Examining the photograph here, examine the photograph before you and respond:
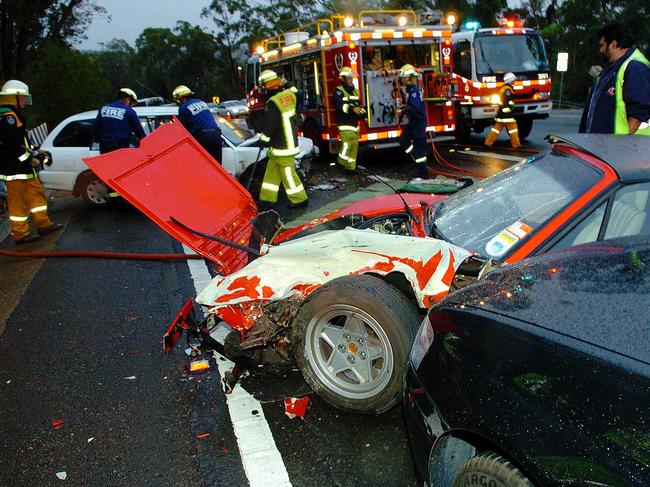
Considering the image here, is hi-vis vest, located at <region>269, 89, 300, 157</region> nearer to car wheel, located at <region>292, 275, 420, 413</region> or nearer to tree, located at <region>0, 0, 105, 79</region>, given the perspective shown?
car wheel, located at <region>292, 275, 420, 413</region>

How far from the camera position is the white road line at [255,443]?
2.71 meters

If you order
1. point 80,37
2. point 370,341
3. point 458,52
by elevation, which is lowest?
point 370,341

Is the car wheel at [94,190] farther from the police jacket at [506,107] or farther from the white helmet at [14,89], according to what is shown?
the police jacket at [506,107]

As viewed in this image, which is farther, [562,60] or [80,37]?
[80,37]

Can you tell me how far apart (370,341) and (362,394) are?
0.94ft

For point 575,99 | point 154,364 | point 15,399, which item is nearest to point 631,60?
point 154,364

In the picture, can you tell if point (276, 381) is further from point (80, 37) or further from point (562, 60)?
point (80, 37)

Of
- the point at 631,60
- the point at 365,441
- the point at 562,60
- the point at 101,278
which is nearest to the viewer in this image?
the point at 365,441

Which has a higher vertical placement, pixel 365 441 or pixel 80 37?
pixel 80 37

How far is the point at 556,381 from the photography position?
1612 mm

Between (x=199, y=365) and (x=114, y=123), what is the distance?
550 centimetres

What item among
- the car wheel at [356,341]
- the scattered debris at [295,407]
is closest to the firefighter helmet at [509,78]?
the car wheel at [356,341]

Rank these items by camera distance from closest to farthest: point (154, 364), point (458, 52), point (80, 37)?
point (154, 364), point (458, 52), point (80, 37)

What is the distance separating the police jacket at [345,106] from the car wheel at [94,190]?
4.47m
